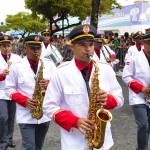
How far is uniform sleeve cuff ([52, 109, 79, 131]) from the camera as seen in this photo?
3.31 metres

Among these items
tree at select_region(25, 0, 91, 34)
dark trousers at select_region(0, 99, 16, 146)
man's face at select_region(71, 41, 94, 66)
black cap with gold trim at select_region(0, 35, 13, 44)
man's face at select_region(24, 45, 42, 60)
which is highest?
man's face at select_region(71, 41, 94, 66)

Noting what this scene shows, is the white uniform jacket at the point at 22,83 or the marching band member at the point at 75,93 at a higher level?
the marching band member at the point at 75,93

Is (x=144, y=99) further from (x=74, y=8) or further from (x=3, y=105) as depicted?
(x=74, y=8)

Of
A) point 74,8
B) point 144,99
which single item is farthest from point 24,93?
point 74,8

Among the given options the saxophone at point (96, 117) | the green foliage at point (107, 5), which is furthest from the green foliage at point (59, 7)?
the saxophone at point (96, 117)

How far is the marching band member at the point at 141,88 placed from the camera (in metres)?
5.40

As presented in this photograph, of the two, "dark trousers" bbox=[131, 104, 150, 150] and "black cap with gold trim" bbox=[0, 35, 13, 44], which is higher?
"black cap with gold trim" bbox=[0, 35, 13, 44]

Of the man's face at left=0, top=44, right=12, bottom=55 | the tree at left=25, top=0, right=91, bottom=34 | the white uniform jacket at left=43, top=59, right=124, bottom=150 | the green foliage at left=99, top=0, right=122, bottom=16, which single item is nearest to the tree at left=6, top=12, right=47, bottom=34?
the tree at left=25, top=0, right=91, bottom=34

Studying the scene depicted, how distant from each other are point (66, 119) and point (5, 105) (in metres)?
3.12

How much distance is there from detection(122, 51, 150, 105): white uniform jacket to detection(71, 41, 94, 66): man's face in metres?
2.17

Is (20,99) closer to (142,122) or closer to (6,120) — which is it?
(6,120)

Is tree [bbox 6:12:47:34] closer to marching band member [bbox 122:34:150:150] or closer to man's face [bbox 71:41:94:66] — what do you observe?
marching band member [bbox 122:34:150:150]

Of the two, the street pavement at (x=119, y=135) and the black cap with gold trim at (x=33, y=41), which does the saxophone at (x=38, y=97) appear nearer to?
the black cap with gold trim at (x=33, y=41)

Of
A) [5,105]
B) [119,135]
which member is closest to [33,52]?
[5,105]
